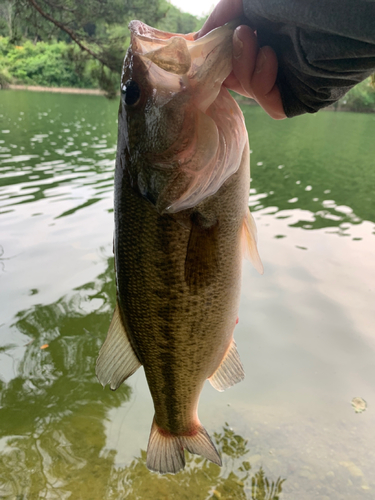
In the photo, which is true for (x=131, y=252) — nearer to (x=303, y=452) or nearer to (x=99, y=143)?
(x=303, y=452)

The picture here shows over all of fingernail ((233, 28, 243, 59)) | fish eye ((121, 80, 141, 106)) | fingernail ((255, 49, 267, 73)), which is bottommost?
fish eye ((121, 80, 141, 106))

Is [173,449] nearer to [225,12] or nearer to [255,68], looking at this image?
[255,68]

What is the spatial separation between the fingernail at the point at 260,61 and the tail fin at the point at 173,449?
1736mm

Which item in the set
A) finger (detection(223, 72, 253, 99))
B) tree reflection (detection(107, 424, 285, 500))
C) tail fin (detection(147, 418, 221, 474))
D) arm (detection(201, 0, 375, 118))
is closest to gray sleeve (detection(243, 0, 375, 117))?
arm (detection(201, 0, 375, 118))

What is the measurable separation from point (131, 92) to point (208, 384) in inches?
125

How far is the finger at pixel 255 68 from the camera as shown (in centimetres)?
120

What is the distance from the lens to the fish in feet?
4.32

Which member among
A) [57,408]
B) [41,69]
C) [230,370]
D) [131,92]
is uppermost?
[41,69]

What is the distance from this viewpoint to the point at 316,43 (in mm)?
1096

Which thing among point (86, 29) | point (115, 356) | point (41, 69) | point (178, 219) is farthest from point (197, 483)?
point (41, 69)

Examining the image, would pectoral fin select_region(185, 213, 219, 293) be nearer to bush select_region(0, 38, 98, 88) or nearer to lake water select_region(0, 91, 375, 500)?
lake water select_region(0, 91, 375, 500)

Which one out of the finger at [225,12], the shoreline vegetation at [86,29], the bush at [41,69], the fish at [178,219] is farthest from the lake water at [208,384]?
the bush at [41,69]

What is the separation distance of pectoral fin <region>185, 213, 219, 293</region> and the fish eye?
1.60 ft

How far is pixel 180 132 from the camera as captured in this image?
4.44 feet
